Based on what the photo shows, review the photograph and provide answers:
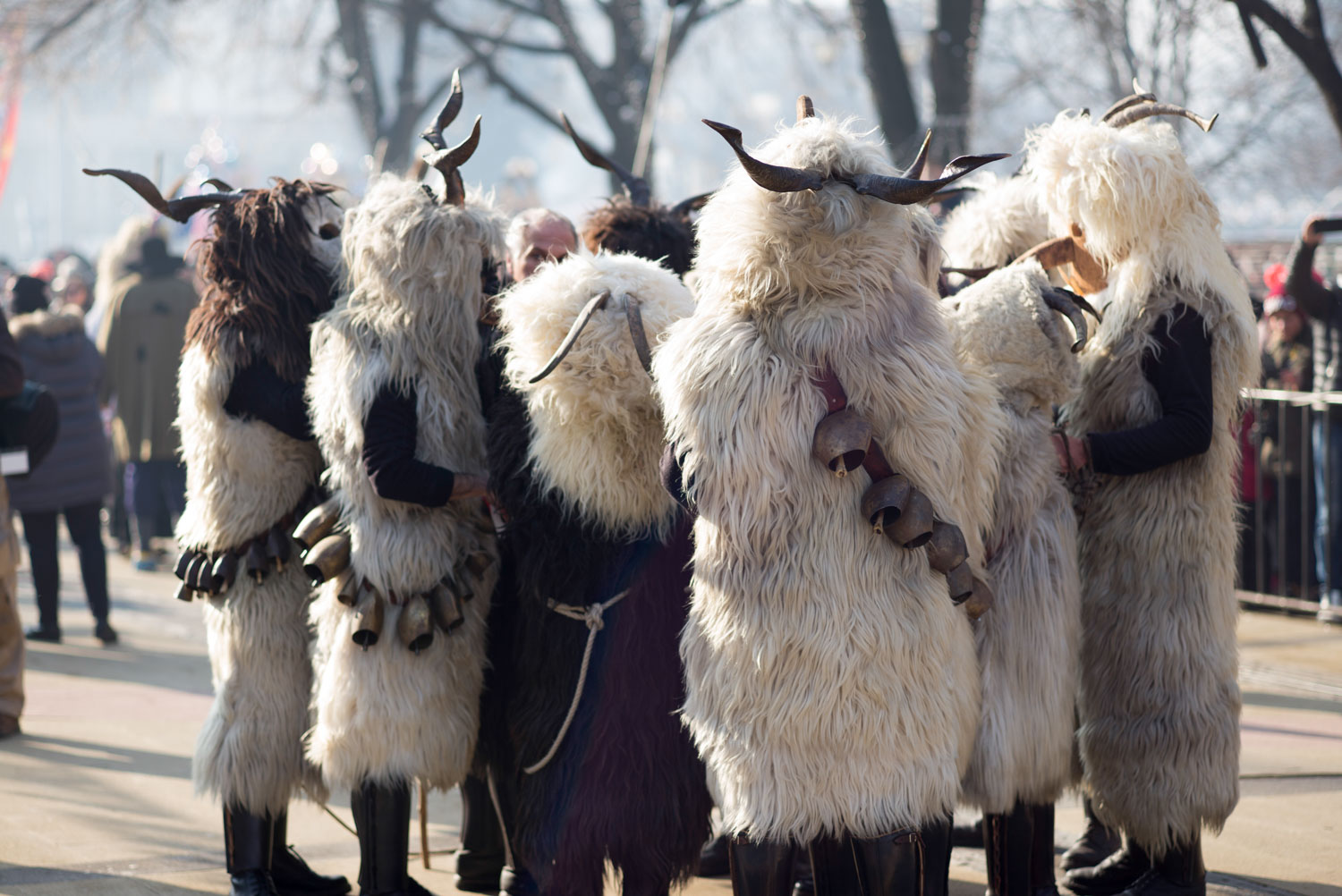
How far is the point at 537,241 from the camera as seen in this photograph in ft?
14.0

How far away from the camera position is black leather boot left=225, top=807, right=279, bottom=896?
3699mm

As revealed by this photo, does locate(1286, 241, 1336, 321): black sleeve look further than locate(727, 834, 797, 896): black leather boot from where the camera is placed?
Yes

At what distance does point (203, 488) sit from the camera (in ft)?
12.5

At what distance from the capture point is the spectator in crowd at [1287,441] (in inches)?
303

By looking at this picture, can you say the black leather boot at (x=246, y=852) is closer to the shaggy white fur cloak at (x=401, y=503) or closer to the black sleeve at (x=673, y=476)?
the shaggy white fur cloak at (x=401, y=503)

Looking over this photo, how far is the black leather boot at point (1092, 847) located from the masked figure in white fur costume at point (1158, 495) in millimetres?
456

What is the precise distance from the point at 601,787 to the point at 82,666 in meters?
5.01

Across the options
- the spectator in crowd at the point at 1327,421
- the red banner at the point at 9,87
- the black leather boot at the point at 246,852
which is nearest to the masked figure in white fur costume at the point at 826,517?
the black leather boot at the point at 246,852

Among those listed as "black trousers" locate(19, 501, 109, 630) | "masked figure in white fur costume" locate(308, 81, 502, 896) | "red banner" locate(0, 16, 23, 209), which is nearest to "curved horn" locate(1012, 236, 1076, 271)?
"masked figure in white fur costume" locate(308, 81, 502, 896)

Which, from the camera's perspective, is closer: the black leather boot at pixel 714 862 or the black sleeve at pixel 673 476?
the black sleeve at pixel 673 476

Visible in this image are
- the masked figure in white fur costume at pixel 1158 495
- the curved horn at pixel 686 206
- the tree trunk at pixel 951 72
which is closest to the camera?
the masked figure in white fur costume at pixel 1158 495

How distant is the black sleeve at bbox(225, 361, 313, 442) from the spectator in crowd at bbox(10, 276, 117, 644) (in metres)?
3.99

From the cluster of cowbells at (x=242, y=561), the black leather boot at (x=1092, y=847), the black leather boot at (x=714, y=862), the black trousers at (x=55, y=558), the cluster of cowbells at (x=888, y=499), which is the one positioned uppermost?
the cluster of cowbells at (x=888, y=499)

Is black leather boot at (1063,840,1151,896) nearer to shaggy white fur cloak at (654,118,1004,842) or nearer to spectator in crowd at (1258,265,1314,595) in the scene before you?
shaggy white fur cloak at (654,118,1004,842)
